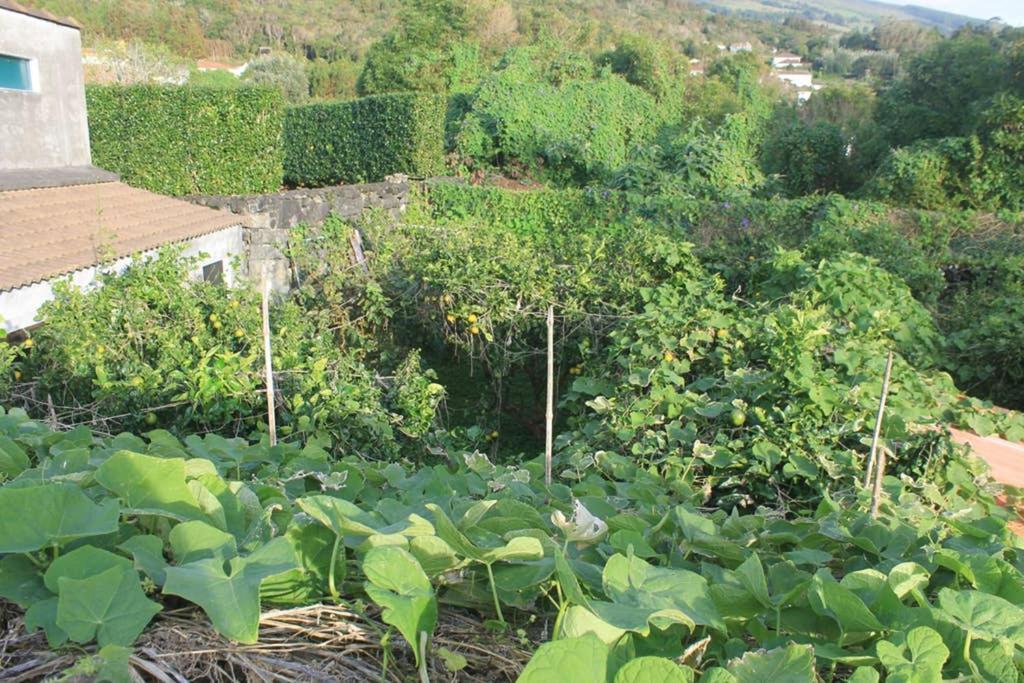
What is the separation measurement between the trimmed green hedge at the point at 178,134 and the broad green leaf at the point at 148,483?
13.0m

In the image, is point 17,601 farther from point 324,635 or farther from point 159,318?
point 159,318

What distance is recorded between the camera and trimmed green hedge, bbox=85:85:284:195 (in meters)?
13.0

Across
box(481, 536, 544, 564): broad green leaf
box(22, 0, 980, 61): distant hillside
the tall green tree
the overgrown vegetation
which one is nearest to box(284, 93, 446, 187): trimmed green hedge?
the overgrown vegetation

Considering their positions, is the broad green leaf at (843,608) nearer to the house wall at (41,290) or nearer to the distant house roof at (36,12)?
the house wall at (41,290)

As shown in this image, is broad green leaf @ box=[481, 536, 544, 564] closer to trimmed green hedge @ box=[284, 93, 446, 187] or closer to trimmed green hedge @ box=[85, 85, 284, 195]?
trimmed green hedge @ box=[85, 85, 284, 195]

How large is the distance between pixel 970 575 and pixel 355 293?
808 cm

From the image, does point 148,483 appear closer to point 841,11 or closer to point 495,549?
point 495,549

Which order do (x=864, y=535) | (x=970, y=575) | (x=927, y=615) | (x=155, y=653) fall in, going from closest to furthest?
1. (x=155, y=653)
2. (x=927, y=615)
3. (x=970, y=575)
4. (x=864, y=535)

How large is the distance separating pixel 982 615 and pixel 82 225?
28.4 feet

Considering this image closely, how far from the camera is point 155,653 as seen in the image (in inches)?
41.3

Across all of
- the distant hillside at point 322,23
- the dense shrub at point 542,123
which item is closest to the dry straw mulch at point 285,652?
the dense shrub at point 542,123

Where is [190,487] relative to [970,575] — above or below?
above

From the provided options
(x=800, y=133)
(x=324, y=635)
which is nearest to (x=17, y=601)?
(x=324, y=635)

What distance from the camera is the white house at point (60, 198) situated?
694 centimetres
